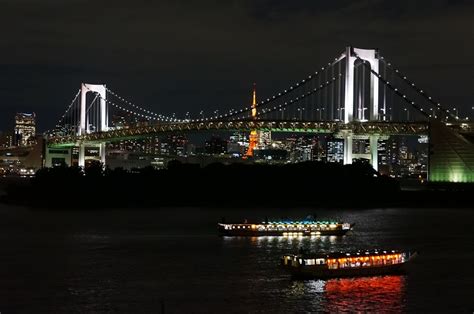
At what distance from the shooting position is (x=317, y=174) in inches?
2255

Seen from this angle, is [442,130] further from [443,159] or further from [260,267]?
[260,267]

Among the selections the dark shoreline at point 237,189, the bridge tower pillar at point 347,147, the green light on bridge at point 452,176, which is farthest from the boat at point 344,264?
the green light on bridge at point 452,176

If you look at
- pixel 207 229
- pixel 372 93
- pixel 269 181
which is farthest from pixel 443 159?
pixel 207 229

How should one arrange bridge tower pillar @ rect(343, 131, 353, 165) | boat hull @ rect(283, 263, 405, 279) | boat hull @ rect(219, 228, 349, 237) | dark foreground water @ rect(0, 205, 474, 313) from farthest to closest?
bridge tower pillar @ rect(343, 131, 353, 165) < boat hull @ rect(219, 228, 349, 237) < boat hull @ rect(283, 263, 405, 279) < dark foreground water @ rect(0, 205, 474, 313)

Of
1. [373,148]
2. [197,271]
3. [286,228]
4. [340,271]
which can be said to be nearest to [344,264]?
[340,271]

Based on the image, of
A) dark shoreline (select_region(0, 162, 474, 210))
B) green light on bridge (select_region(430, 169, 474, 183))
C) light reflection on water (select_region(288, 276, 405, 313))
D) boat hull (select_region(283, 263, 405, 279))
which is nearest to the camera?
light reflection on water (select_region(288, 276, 405, 313))

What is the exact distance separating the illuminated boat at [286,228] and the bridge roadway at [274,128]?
1858 cm

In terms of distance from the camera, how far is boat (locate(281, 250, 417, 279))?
24203 millimetres

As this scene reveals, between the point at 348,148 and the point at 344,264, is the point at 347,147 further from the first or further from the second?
the point at 344,264

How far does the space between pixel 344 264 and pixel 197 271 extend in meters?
3.93

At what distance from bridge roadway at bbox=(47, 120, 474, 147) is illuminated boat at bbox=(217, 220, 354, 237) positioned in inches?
732

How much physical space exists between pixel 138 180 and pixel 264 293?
34.6 m

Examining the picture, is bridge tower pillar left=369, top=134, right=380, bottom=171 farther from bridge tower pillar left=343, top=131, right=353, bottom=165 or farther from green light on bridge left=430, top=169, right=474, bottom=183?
green light on bridge left=430, top=169, right=474, bottom=183

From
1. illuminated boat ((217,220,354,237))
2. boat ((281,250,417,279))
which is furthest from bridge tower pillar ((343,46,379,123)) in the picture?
boat ((281,250,417,279))
